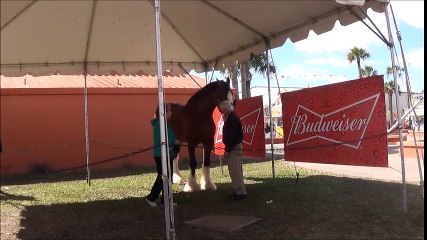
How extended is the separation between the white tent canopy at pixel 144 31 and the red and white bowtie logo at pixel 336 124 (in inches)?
55.4

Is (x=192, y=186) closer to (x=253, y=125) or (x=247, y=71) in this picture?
(x=253, y=125)

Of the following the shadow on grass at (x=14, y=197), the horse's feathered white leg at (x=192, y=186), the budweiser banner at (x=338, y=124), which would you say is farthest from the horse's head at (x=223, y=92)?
the shadow on grass at (x=14, y=197)

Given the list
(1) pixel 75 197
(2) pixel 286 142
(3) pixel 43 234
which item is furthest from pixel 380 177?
(3) pixel 43 234

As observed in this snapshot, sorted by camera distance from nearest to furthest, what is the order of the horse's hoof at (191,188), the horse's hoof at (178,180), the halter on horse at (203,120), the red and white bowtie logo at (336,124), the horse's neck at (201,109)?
the red and white bowtie logo at (336,124) → the halter on horse at (203,120) → the horse's neck at (201,109) → the horse's hoof at (191,188) → the horse's hoof at (178,180)

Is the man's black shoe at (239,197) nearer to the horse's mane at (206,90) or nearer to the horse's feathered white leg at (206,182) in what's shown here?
the horse's feathered white leg at (206,182)

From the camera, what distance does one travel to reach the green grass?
5648mm

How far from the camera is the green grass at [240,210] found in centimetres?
565

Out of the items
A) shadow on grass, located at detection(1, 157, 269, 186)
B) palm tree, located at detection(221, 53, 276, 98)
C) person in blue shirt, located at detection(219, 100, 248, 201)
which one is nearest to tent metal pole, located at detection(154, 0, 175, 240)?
person in blue shirt, located at detection(219, 100, 248, 201)

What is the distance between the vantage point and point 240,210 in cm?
701

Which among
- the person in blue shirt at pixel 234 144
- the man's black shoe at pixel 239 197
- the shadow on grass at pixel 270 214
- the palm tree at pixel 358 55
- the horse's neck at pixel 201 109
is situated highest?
the palm tree at pixel 358 55

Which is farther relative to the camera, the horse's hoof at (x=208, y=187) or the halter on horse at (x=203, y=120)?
the horse's hoof at (x=208, y=187)

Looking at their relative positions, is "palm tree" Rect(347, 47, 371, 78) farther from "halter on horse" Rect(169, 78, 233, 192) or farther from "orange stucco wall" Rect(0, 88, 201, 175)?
"halter on horse" Rect(169, 78, 233, 192)

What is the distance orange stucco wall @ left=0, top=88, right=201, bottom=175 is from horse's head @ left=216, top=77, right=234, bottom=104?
6886mm

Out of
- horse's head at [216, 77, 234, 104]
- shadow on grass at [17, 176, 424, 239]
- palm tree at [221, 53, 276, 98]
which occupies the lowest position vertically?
shadow on grass at [17, 176, 424, 239]
